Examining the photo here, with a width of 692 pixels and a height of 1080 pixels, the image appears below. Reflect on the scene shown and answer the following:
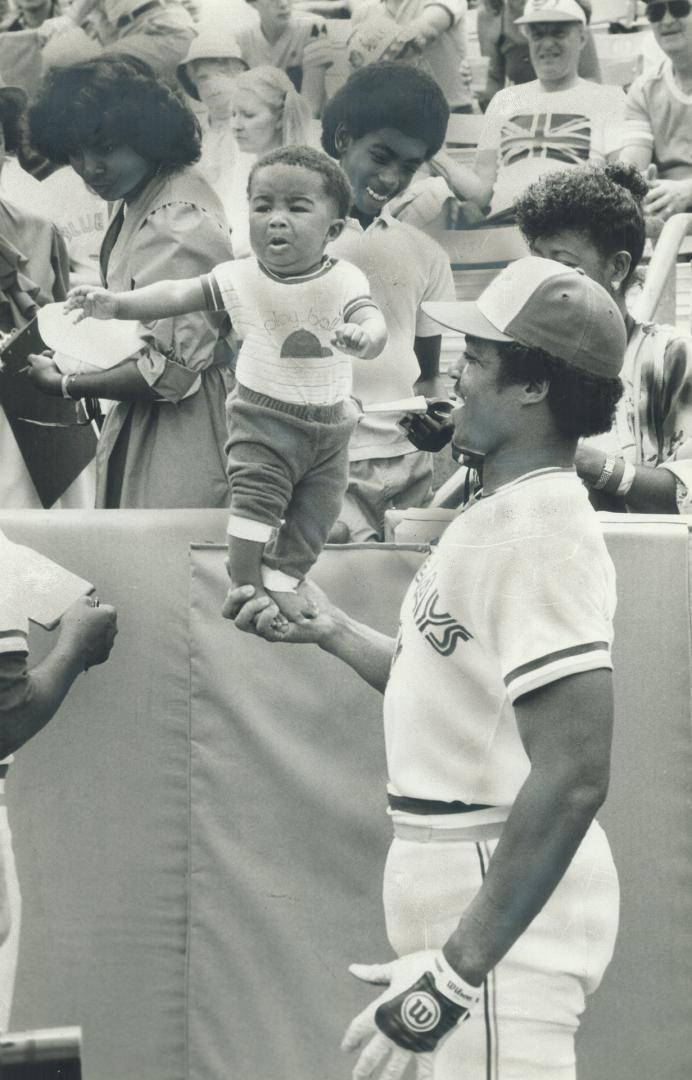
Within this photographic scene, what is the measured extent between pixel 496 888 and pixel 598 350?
0.85 meters

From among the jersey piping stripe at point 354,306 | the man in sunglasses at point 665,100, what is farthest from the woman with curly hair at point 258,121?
the man in sunglasses at point 665,100

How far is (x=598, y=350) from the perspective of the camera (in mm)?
2391

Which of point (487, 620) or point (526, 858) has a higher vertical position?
point (487, 620)

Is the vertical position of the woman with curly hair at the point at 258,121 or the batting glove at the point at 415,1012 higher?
the woman with curly hair at the point at 258,121

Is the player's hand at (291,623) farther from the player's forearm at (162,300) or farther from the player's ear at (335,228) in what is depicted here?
the player's ear at (335,228)

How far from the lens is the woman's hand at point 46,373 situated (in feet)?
11.8

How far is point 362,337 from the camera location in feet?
9.07

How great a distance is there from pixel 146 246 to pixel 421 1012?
6.65 feet

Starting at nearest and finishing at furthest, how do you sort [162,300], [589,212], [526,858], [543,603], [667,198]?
1. [526,858]
2. [543,603]
3. [162,300]
4. [589,212]
5. [667,198]

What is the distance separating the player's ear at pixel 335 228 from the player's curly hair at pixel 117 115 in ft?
2.76

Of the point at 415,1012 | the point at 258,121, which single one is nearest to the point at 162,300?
the point at 258,121

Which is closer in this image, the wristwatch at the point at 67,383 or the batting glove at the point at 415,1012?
the batting glove at the point at 415,1012

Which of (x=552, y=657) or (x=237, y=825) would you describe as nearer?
(x=552, y=657)

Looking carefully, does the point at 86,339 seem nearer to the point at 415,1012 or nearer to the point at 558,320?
the point at 558,320
